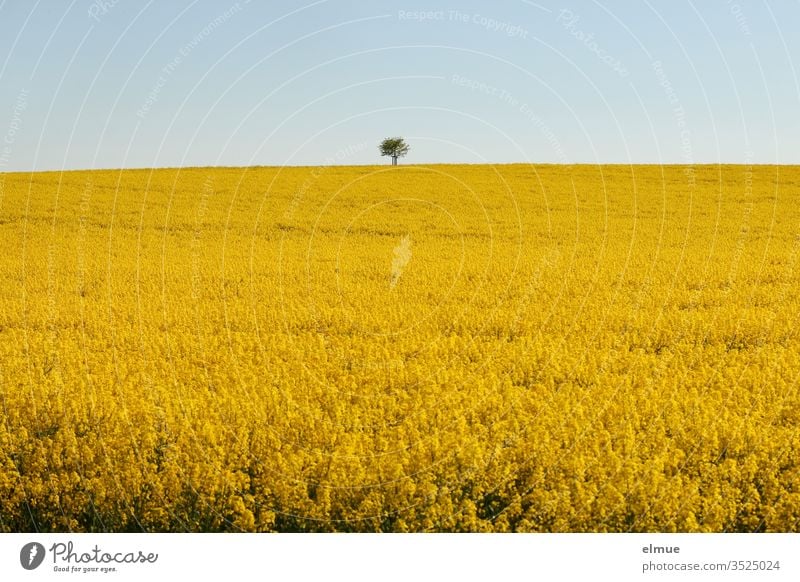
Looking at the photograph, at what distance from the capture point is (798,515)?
6.18 metres

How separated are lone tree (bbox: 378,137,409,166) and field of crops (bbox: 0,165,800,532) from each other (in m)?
38.3

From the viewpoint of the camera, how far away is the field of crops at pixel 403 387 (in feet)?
20.7

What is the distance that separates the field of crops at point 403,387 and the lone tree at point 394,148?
126ft

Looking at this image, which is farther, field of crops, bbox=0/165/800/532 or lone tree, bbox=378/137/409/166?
lone tree, bbox=378/137/409/166

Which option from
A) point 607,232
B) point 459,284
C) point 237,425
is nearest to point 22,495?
point 237,425

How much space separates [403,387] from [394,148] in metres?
52.3

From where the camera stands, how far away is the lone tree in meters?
59.7

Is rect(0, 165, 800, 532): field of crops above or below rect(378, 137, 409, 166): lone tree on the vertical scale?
below

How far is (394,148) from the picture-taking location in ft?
197

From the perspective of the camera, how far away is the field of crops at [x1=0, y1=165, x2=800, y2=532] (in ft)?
20.7

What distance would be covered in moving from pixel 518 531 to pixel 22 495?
13.7 feet

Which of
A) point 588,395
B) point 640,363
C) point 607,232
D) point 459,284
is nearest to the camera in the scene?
point 588,395

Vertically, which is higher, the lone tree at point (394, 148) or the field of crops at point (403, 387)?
the lone tree at point (394, 148)

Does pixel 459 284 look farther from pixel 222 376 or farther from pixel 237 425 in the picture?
pixel 237 425
